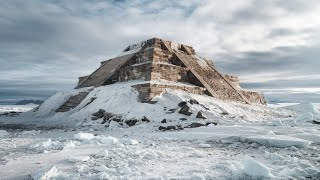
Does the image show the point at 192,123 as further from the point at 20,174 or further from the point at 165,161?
the point at 20,174

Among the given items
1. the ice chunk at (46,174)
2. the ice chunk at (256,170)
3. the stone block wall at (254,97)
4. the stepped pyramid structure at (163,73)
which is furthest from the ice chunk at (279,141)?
the stone block wall at (254,97)

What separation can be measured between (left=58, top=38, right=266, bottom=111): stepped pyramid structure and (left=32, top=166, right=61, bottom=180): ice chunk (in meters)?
11.0

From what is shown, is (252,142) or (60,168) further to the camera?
(252,142)

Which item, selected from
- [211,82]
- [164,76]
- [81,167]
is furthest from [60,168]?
[211,82]

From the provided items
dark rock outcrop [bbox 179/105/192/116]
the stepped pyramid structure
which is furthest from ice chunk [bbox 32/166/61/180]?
the stepped pyramid structure

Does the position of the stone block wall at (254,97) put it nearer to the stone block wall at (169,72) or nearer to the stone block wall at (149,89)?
the stone block wall at (169,72)

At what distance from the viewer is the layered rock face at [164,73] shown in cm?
1816

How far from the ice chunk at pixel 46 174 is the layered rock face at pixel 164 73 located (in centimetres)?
1099

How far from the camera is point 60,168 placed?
5.48m

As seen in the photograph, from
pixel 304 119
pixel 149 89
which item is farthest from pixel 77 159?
pixel 149 89

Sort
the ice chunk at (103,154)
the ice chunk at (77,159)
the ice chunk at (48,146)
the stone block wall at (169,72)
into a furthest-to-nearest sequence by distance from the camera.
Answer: the stone block wall at (169,72) < the ice chunk at (48,146) < the ice chunk at (103,154) < the ice chunk at (77,159)

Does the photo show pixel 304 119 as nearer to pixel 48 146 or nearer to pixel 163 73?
pixel 163 73

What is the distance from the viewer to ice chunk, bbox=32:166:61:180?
4.80 m

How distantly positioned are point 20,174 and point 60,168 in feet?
2.09
